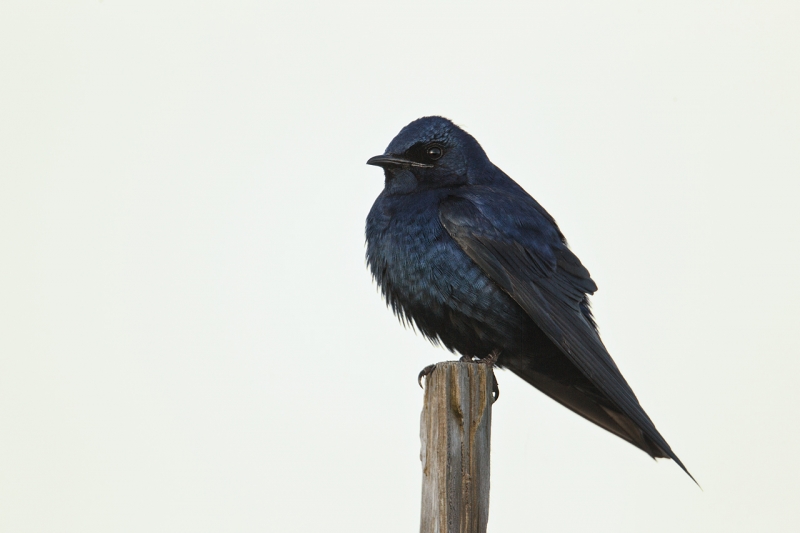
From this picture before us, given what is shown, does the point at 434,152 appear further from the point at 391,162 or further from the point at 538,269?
the point at 538,269

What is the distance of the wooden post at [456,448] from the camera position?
374 centimetres

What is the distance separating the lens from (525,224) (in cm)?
601

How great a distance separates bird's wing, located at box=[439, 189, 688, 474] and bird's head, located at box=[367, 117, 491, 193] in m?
0.37

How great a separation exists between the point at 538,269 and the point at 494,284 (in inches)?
17.1

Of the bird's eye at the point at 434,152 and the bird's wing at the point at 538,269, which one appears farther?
the bird's eye at the point at 434,152

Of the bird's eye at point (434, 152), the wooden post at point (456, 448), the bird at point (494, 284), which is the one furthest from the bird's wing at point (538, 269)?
the wooden post at point (456, 448)

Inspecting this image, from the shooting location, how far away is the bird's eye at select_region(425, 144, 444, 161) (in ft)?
20.8

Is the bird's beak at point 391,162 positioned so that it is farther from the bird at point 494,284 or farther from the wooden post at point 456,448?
the wooden post at point 456,448

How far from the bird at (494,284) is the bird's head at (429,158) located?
1 centimetres

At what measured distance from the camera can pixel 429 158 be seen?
634 centimetres

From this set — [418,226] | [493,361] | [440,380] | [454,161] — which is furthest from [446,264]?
[440,380]

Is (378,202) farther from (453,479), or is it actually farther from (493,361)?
(453,479)

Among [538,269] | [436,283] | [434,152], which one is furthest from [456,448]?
[434,152]

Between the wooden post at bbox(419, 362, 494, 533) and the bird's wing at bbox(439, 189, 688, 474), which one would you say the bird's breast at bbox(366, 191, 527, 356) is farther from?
the wooden post at bbox(419, 362, 494, 533)
